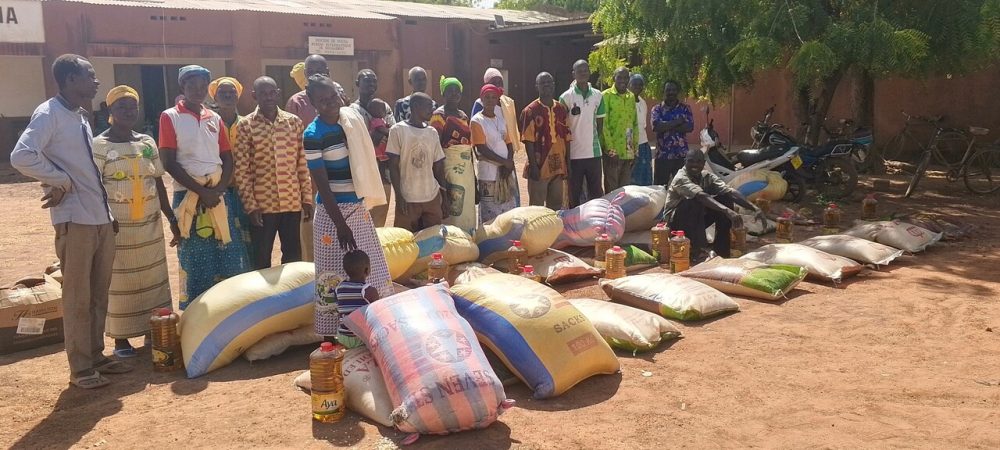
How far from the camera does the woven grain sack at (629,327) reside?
4.45 meters

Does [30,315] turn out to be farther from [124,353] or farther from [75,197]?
[75,197]

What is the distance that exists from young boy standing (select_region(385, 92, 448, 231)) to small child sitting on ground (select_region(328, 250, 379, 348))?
1.67 meters

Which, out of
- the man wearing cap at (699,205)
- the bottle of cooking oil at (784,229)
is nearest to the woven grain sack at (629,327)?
the man wearing cap at (699,205)

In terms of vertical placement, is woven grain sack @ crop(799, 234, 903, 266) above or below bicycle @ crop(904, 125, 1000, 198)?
below

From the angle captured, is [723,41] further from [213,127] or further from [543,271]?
[213,127]

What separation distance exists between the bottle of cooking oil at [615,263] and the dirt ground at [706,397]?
981 millimetres

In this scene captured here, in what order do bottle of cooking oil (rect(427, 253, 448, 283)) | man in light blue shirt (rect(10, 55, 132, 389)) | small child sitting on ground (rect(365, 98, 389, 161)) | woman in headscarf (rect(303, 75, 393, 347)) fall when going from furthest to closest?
small child sitting on ground (rect(365, 98, 389, 161))
bottle of cooking oil (rect(427, 253, 448, 283))
woman in headscarf (rect(303, 75, 393, 347))
man in light blue shirt (rect(10, 55, 132, 389))

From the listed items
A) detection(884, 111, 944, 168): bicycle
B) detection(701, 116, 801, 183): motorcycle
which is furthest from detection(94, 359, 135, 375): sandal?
detection(884, 111, 944, 168): bicycle

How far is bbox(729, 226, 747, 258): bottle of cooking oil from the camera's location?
6.65 m

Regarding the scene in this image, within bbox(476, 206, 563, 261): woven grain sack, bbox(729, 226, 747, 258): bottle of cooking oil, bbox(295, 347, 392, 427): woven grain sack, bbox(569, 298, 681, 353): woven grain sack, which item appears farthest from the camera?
bbox(729, 226, 747, 258): bottle of cooking oil

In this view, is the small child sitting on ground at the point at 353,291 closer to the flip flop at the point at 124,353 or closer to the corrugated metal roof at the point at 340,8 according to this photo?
the flip flop at the point at 124,353

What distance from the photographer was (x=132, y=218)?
14.6 ft

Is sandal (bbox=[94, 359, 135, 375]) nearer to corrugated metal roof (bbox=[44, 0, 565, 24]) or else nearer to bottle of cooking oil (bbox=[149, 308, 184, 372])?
bottle of cooking oil (bbox=[149, 308, 184, 372])

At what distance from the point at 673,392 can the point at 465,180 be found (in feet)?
9.24
